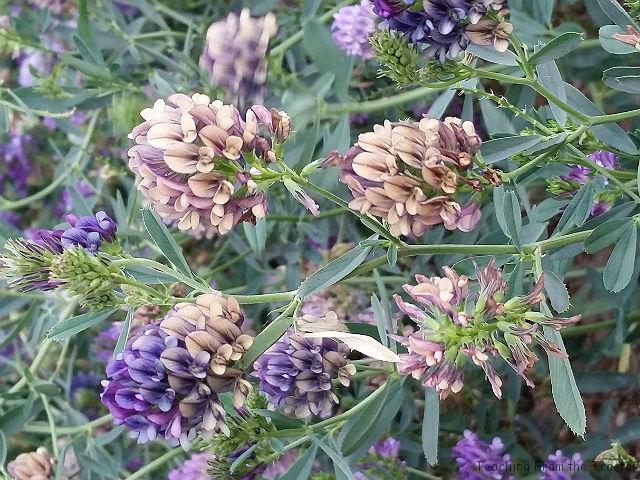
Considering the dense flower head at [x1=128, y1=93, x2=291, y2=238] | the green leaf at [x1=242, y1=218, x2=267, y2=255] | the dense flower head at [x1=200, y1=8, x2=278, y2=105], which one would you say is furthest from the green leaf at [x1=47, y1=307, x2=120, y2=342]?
the dense flower head at [x1=200, y1=8, x2=278, y2=105]

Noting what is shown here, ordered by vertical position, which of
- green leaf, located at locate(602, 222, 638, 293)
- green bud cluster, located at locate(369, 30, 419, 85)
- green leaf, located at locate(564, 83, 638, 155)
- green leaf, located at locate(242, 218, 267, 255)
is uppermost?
green bud cluster, located at locate(369, 30, 419, 85)

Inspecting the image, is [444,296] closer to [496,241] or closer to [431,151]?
[431,151]

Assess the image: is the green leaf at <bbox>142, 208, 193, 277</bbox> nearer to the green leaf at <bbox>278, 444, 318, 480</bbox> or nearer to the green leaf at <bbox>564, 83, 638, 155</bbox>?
the green leaf at <bbox>278, 444, 318, 480</bbox>

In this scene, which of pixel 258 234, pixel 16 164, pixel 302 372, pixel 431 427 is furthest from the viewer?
pixel 16 164

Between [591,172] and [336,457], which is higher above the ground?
[591,172]

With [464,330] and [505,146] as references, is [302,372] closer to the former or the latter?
[464,330]

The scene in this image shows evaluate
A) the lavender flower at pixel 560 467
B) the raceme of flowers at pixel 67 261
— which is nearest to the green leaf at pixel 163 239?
the raceme of flowers at pixel 67 261

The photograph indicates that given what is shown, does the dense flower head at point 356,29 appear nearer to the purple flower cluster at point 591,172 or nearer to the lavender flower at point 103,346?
the purple flower cluster at point 591,172

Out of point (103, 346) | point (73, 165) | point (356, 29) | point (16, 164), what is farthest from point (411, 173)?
point (16, 164)
